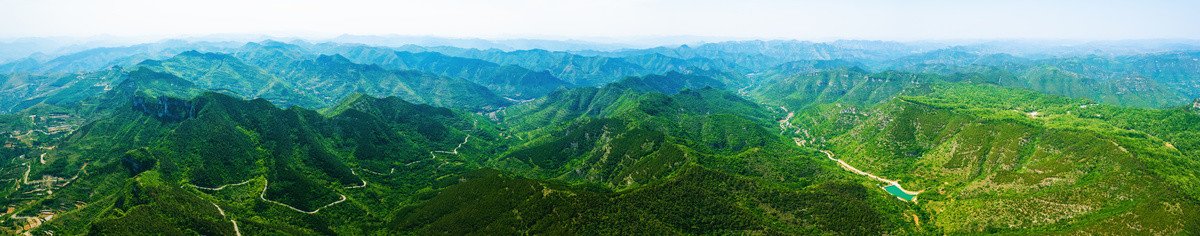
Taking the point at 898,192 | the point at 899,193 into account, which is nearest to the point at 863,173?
the point at 898,192

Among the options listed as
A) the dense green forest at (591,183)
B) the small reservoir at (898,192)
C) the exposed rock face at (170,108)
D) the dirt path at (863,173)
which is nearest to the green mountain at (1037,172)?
the dense green forest at (591,183)

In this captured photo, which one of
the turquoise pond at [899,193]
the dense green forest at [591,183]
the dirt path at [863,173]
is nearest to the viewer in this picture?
the dense green forest at [591,183]

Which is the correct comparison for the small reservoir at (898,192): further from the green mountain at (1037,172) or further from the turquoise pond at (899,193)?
the green mountain at (1037,172)

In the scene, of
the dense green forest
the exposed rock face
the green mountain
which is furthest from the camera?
the exposed rock face

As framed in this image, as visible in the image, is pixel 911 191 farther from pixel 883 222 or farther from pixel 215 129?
pixel 215 129

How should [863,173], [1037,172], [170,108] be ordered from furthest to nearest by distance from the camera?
[863,173]
[170,108]
[1037,172]

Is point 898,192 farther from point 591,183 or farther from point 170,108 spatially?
point 170,108

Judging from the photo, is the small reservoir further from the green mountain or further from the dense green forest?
the green mountain

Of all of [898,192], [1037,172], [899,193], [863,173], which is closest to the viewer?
[1037,172]

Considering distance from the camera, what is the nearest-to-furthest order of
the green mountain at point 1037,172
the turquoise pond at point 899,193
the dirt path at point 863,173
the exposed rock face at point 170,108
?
the green mountain at point 1037,172, the turquoise pond at point 899,193, the dirt path at point 863,173, the exposed rock face at point 170,108

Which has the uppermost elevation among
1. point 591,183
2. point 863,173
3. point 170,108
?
point 170,108

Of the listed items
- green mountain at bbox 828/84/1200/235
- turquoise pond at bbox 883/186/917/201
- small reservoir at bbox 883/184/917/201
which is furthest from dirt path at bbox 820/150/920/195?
green mountain at bbox 828/84/1200/235
